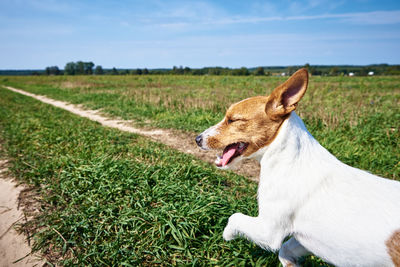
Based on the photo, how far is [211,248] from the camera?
8.11 feet

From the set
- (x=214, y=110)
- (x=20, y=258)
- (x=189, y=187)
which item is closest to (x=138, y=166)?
(x=189, y=187)

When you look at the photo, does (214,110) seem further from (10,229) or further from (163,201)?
(10,229)

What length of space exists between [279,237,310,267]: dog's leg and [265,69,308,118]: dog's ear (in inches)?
46.6

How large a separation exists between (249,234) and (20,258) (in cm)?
251

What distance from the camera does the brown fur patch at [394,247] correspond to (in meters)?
1.38

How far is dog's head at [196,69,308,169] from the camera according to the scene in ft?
5.99

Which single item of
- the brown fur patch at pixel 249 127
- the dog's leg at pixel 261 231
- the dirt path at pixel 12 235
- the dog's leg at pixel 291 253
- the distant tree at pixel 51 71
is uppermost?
the distant tree at pixel 51 71

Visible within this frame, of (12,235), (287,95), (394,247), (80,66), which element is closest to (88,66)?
(80,66)

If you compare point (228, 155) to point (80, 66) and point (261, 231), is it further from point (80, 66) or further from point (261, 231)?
point (80, 66)

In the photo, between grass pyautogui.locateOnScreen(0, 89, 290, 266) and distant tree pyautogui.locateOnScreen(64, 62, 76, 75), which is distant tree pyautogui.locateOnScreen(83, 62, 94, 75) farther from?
grass pyautogui.locateOnScreen(0, 89, 290, 266)

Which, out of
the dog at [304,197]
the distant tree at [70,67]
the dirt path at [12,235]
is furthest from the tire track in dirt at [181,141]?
the distant tree at [70,67]

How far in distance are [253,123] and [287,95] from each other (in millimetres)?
363

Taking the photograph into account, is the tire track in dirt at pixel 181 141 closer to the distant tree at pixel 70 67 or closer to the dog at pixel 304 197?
the dog at pixel 304 197

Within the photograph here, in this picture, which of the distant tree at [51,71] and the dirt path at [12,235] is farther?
the distant tree at [51,71]
